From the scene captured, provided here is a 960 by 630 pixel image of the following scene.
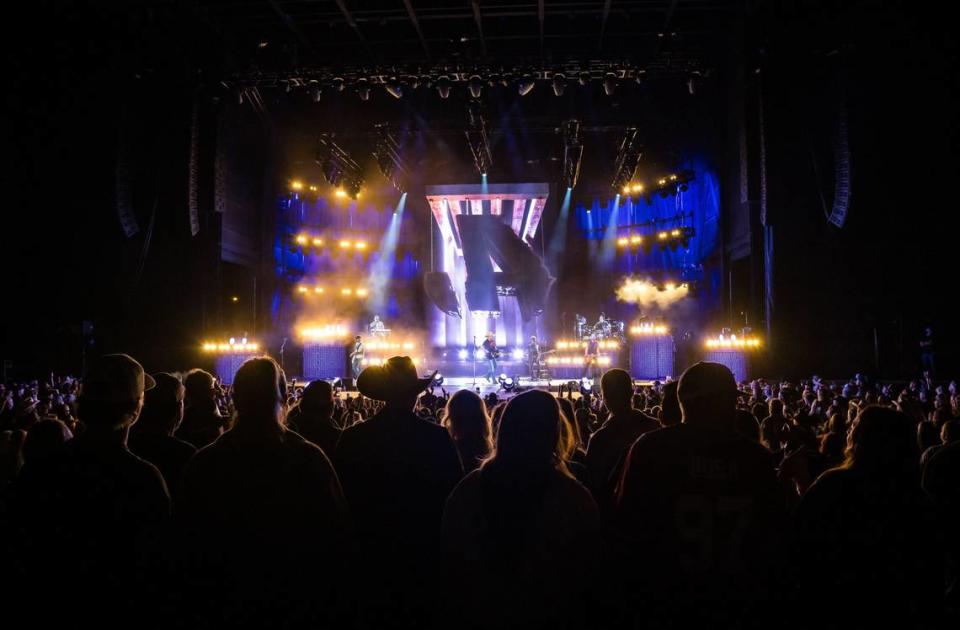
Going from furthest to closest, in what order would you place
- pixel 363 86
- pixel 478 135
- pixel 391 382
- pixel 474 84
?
pixel 478 135 → pixel 363 86 → pixel 474 84 → pixel 391 382

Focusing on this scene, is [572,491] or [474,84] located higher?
[474,84]

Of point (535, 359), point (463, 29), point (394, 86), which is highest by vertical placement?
point (463, 29)

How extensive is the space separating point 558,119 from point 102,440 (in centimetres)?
2212

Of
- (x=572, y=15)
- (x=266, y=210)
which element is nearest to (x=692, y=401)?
(x=572, y=15)

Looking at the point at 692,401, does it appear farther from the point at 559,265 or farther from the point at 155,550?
the point at 559,265

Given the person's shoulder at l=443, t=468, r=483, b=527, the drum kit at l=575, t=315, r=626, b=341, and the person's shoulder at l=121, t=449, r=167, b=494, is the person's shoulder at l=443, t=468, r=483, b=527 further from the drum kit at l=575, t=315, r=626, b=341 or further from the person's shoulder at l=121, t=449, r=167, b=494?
the drum kit at l=575, t=315, r=626, b=341

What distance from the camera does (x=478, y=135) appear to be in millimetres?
20094

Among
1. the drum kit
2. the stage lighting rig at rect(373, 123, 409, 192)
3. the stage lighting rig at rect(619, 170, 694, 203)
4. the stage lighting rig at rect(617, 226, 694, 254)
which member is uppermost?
the stage lighting rig at rect(373, 123, 409, 192)

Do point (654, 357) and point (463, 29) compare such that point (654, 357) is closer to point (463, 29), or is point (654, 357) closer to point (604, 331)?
point (604, 331)

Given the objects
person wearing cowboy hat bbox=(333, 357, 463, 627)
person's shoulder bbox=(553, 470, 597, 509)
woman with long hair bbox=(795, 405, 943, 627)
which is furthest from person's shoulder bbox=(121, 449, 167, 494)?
woman with long hair bbox=(795, 405, 943, 627)

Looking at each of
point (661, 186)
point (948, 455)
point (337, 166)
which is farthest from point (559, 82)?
point (948, 455)

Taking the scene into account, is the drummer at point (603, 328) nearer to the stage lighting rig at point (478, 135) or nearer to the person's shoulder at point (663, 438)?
the stage lighting rig at point (478, 135)

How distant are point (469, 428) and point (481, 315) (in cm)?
2296

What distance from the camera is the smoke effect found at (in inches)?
921
